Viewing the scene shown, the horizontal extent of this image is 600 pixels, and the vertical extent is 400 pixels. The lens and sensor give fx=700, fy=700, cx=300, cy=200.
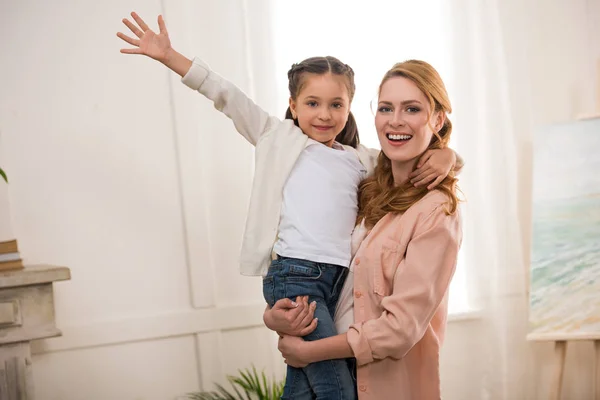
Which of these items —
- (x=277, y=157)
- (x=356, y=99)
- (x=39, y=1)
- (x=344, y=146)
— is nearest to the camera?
(x=277, y=157)

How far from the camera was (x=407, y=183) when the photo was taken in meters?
2.12

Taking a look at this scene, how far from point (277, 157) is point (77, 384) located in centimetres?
157

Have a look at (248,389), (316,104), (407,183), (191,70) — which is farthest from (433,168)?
(248,389)

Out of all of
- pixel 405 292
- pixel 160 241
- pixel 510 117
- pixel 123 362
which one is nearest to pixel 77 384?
pixel 123 362

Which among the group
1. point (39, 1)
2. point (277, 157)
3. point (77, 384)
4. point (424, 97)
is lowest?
point (77, 384)

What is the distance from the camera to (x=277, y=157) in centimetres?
218

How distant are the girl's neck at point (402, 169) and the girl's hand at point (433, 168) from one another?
0.03m

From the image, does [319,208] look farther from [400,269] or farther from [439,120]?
[439,120]

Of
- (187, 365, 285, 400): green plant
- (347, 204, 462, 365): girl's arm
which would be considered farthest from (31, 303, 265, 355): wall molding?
(347, 204, 462, 365): girl's arm

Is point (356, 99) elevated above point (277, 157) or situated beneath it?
elevated above

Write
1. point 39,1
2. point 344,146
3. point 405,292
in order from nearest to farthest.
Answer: point 405,292 → point 344,146 → point 39,1

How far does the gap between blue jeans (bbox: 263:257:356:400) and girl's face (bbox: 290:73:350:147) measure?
16.9 inches

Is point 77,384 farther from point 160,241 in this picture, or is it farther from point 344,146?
point 344,146

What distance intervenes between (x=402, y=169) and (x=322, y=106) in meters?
0.32
